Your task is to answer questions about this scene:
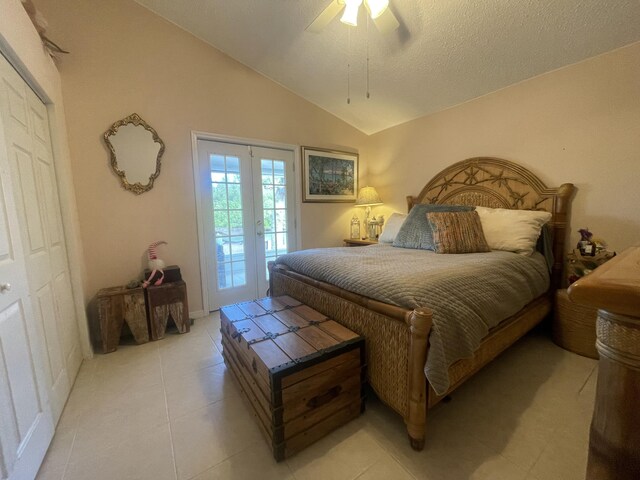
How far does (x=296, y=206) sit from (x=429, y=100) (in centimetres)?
194

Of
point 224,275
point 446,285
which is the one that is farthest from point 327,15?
point 224,275

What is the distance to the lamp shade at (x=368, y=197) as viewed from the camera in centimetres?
374

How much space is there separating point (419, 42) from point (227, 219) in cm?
247

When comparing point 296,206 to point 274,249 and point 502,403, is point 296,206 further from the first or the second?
point 502,403

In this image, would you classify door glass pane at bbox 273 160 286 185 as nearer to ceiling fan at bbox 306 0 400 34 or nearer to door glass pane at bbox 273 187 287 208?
door glass pane at bbox 273 187 287 208

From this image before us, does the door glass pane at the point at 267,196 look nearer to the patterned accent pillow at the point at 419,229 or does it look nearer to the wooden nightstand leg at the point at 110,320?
the patterned accent pillow at the point at 419,229

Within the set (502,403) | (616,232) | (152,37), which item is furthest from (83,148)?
(616,232)

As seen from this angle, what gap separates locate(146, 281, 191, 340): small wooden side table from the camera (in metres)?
2.35

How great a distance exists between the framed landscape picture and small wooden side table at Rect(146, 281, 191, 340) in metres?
1.84

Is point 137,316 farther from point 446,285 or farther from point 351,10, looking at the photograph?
point 351,10

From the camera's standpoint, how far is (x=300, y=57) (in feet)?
8.80

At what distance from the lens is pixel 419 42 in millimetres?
2219

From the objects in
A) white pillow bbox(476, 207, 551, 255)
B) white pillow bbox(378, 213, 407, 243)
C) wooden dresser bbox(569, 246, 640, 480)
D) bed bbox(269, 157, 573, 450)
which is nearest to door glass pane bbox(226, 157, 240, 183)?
bed bbox(269, 157, 573, 450)

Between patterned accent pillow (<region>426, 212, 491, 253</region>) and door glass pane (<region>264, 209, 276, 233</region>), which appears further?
door glass pane (<region>264, 209, 276, 233</region>)
